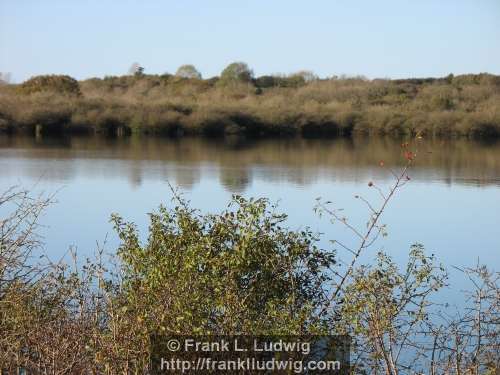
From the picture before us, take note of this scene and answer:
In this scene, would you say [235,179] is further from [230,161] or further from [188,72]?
[188,72]

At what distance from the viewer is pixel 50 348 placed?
13.4 feet

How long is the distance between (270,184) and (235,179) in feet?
3.02

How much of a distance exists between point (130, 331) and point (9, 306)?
0.81m

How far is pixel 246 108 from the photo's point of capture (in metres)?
36.7

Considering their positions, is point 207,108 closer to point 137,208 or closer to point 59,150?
point 59,150

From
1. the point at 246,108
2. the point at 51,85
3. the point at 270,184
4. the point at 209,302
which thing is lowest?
the point at 270,184

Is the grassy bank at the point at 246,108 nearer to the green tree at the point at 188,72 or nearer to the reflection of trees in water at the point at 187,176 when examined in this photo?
the green tree at the point at 188,72

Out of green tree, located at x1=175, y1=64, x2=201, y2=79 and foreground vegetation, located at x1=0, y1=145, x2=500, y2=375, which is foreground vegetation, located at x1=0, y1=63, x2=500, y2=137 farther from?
foreground vegetation, located at x1=0, y1=145, x2=500, y2=375

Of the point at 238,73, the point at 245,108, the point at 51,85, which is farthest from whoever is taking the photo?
the point at 238,73

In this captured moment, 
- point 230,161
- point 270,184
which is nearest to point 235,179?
point 270,184

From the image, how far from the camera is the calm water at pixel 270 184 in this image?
34.1 feet

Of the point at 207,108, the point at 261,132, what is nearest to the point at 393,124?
the point at 261,132

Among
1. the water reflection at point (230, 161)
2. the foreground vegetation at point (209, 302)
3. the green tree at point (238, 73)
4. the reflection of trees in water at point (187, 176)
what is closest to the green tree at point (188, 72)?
the green tree at point (238, 73)

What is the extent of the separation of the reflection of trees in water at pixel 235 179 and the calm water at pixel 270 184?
19 mm
